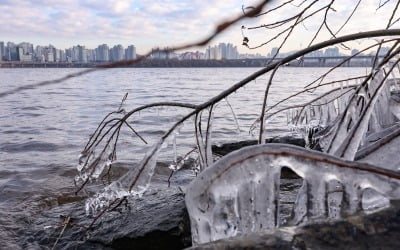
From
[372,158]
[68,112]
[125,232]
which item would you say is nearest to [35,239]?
[125,232]

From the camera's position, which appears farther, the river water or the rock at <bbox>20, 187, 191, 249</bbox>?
the river water

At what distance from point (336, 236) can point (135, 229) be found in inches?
102

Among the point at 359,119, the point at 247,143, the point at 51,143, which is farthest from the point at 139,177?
the point at 51,143

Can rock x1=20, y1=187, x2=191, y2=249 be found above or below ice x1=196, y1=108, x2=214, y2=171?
below

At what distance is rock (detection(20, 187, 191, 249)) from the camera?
11.2 ft

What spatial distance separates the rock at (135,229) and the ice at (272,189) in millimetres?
1935

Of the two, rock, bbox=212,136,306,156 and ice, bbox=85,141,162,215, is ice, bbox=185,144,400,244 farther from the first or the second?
rock, bbox=212,136,306,156

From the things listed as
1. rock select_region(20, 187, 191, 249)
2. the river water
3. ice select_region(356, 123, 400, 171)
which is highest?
ice select_region(356, 123, 400, 171)

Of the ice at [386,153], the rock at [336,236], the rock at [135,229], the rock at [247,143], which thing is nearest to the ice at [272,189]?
the rock at [336,236]

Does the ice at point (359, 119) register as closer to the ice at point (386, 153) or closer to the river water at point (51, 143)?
the ice at point (386, 153)

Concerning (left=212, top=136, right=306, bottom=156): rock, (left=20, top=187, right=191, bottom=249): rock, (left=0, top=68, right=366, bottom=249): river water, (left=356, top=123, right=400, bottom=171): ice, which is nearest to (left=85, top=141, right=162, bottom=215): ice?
(left=0, top=68, right=366, bottom=249): river water

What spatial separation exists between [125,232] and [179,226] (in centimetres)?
51

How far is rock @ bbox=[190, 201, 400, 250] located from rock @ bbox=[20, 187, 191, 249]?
2.20 m

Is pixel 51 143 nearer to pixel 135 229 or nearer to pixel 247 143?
pixel 247 143
